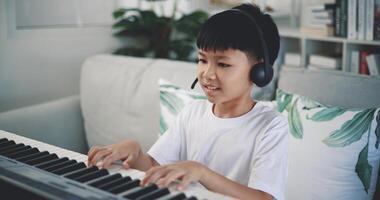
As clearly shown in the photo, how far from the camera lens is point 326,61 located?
9.21 feet

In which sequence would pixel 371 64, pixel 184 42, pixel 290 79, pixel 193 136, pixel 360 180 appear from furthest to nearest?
1. pixel 184 42
2. pixel 371 64
3. pixel 290 79
4. pixel 360 180
5. pixel 193 136

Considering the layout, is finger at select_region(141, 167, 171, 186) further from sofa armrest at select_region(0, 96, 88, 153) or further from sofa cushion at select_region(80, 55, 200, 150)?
sofa armrest at select_region(0, 96, 88, 153)

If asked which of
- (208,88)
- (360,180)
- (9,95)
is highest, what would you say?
(208,88)

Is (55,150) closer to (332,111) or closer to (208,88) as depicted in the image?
(208,88)

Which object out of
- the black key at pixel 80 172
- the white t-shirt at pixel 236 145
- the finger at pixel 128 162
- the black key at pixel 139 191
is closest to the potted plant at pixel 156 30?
the white t-shirt at pixel 236 145

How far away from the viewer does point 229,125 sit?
3.80ft

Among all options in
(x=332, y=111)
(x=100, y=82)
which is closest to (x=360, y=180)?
(x=332, y=111)

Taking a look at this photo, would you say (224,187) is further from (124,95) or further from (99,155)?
(124,95)

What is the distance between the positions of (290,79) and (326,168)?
1.40 feet

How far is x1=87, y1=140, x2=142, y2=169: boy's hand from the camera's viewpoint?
976 mm

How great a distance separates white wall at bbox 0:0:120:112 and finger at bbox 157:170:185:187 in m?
1.47

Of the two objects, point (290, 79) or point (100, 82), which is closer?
point (290, 79)

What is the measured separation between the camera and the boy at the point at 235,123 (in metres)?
1.01

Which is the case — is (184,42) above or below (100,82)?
above
